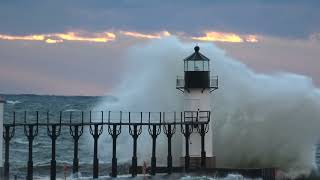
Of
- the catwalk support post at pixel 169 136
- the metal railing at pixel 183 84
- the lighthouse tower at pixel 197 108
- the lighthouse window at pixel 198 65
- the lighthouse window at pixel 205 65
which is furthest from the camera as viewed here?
the lighthouse window at pixel 205 65

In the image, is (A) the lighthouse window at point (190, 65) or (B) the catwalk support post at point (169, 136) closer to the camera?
(B) the catwalk support post at point (169, 136)

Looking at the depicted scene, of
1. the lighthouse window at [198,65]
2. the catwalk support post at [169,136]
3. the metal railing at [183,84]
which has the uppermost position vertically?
the lighthouse window at [198,65]

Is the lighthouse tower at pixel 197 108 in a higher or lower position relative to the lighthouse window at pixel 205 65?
lower

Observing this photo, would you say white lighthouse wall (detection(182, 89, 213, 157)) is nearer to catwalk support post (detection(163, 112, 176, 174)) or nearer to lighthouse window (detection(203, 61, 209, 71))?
catwalk support post (detection(163, 112, 176, 174))

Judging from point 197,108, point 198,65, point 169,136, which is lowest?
point 169,136

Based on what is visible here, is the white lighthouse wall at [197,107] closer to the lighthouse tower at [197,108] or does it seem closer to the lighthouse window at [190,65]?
the lighthouse tower at [197,108]

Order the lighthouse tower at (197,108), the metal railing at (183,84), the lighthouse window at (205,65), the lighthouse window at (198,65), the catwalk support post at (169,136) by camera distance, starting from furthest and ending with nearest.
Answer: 1. the lighthouse window at (205,65)
2. the lighthouse window at (198,65)
3. the metal railing at (183,84)
4. the lighthouse tower at (197,108)
5. the catwalk support post at (169,136)

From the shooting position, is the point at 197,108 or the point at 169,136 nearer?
the point at 169,136

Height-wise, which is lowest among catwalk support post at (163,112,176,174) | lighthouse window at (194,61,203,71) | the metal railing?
catwalk support post at (163,112,176,174)

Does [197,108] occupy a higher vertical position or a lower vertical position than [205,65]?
lower

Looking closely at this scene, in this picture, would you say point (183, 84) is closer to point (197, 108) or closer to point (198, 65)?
point (198, 65)

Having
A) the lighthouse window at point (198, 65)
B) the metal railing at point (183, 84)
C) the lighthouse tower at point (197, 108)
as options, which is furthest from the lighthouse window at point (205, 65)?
the metal railing at point (183, 84)

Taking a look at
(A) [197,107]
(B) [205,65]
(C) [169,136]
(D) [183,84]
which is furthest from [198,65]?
(C) [169,136]

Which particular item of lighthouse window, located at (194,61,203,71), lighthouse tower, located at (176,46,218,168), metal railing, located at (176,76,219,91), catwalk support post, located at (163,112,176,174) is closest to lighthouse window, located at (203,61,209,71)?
lighthouse window, located at (194,61,203,71)
